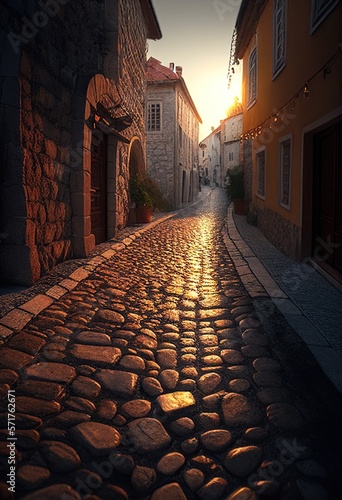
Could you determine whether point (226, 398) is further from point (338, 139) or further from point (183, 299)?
point (338, 139)

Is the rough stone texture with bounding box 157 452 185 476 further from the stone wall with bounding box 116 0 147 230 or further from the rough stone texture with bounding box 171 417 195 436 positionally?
the stone wall with bounding box 116 0 147 230

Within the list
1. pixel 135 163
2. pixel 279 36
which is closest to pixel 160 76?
pixel 135 163

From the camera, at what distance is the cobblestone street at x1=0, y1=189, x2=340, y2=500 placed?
5.04 ft

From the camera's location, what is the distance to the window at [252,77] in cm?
960

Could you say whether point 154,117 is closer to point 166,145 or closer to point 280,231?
point 166,145

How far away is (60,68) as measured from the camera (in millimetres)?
4934

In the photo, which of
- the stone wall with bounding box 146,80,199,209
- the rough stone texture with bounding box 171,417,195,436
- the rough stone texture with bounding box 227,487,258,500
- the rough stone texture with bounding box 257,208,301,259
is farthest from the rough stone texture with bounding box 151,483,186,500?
the stone wall with bounding box 146,80,199,209

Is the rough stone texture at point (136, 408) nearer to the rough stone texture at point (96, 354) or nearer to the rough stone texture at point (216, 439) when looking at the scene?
the rough stone texture at point (216, 439)

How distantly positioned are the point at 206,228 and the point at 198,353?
8.12m

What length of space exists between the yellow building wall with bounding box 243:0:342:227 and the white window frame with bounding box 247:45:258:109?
348 millimetres

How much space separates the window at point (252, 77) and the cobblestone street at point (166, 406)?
7.98 m

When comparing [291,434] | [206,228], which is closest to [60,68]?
[291,434]

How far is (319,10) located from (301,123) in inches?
58.4

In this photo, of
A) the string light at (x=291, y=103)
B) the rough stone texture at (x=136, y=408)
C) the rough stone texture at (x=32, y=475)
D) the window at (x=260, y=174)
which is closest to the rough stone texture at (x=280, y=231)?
the window at (x=260, y=174)
